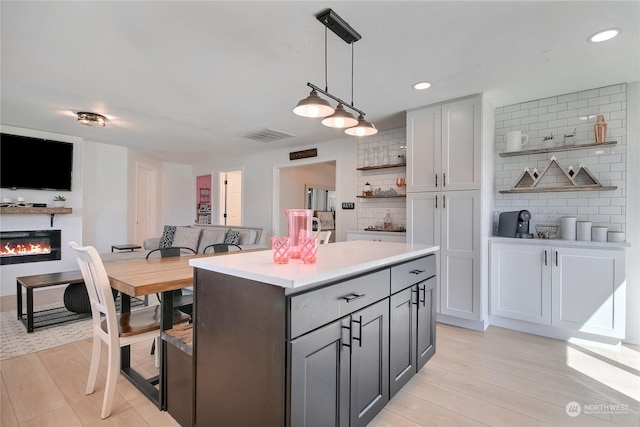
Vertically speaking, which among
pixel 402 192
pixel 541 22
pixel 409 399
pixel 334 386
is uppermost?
pixel 541 22

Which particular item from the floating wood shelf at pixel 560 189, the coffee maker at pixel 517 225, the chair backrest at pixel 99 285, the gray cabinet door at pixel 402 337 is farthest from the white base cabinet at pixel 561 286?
the chair backrest at pixel 99 285

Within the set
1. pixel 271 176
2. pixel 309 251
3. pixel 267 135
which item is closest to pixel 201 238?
pixel 271 176

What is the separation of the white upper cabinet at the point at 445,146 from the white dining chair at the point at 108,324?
2781 mm

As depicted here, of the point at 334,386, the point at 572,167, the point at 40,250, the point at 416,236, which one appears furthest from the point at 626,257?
the point at 40,250

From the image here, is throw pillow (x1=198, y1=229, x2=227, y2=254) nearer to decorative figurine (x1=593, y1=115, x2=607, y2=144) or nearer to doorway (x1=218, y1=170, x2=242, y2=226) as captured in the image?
doorway (x1=218, y1=170, x2=242, y2=226)

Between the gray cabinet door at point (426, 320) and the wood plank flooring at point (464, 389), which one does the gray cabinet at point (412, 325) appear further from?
the wood plank flooring at point (464, 389)

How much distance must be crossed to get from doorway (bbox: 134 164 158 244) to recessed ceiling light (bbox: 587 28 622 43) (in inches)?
284

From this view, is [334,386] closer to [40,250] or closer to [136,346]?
[136,346]

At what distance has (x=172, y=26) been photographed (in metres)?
2.00

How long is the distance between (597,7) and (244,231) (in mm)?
4921

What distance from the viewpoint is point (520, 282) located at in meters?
3.11

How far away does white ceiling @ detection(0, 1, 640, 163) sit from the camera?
1849 mm

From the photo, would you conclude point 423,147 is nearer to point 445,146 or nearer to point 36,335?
point 445,146

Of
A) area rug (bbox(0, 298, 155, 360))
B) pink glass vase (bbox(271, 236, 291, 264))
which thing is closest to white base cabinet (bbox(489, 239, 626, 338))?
pink glass vase (bbox(271, 236, 291, 264))
